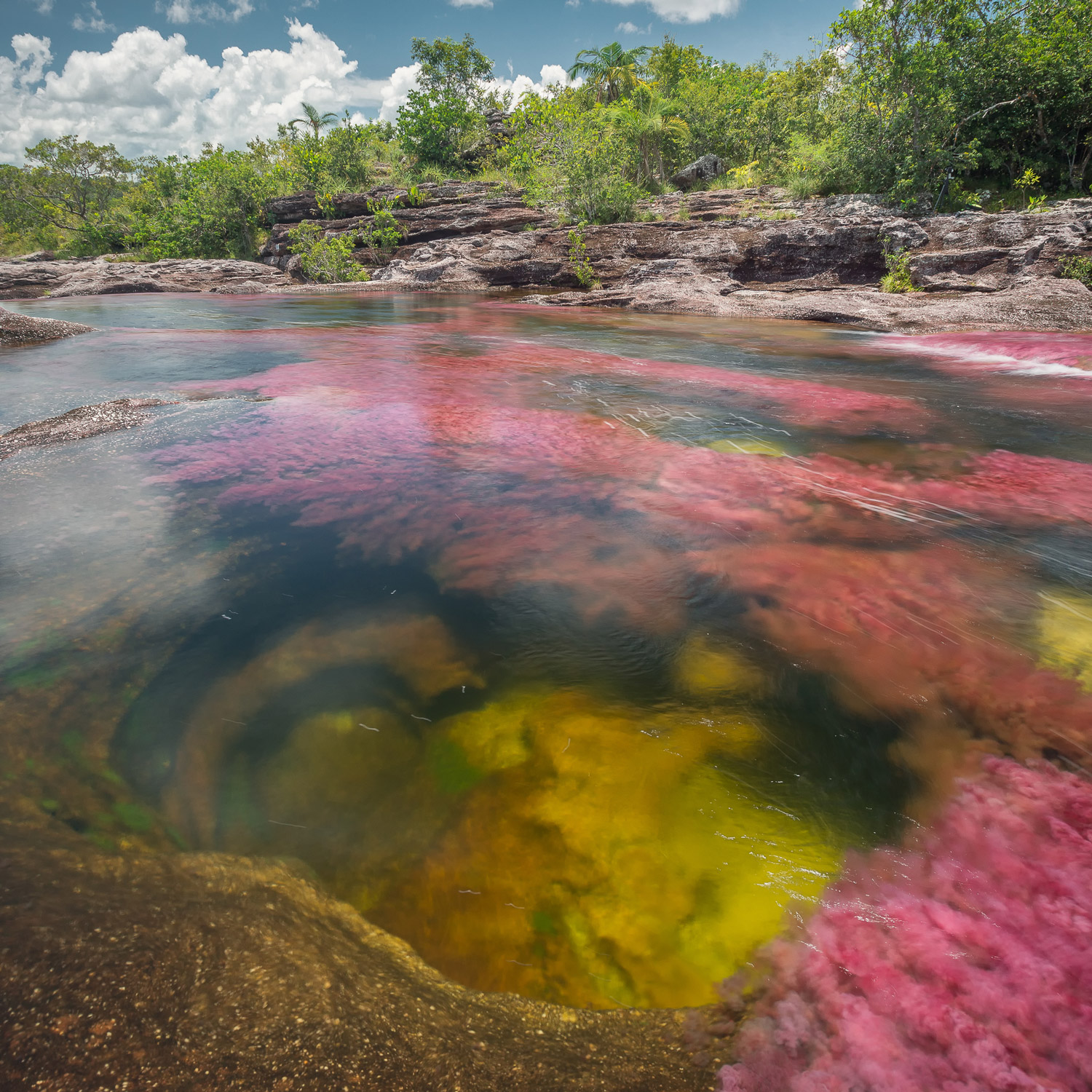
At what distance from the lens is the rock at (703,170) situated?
2656 centimetres

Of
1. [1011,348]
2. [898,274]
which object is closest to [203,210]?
[898,274]

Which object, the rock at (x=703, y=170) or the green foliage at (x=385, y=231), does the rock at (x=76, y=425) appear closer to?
the green foliage at (x=385, y=231)

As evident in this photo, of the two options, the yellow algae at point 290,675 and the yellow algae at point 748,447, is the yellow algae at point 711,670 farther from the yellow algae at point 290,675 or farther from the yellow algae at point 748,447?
the yellow algae at point 748,447

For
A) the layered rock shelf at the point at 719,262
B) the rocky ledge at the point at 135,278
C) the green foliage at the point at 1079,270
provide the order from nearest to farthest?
the green foliage at the point at 1079,270, the layered rock shelf at the point at 719,262, the rocky ledge at the point at 135,278

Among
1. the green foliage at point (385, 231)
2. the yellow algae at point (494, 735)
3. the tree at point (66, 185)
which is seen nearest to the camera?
the yellow algae at point (494, 735)

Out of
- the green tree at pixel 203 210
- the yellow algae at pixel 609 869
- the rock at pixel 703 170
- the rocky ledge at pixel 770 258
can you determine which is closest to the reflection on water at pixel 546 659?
the yellow algae at pixel 609 869

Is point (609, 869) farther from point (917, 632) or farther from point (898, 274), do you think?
point (898, 274)

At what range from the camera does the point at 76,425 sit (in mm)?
4184

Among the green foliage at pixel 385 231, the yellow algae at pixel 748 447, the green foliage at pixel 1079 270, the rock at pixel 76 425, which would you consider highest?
the green foliage at pixel 385 231

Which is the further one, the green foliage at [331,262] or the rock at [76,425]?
the green foliage at [331,262]

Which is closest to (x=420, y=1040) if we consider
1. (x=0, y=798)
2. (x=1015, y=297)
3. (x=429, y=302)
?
(x=0, y=798)

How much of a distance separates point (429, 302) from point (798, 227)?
33.0 ft

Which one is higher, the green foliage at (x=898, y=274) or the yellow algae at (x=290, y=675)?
the green foliage at (x=898, y=274)

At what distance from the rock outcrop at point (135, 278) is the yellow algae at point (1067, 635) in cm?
2225
